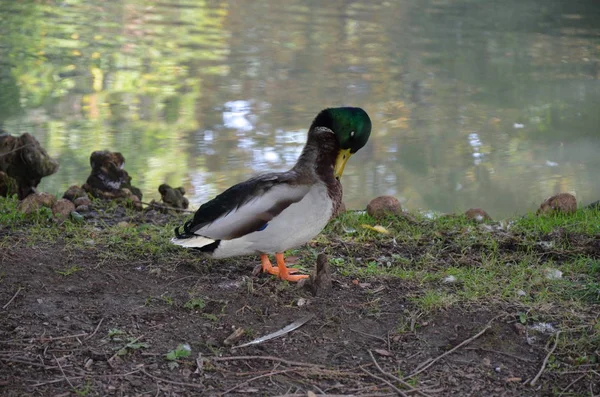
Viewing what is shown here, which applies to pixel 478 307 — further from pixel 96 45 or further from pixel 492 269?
pixel 96 45

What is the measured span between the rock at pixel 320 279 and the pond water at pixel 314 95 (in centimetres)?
216

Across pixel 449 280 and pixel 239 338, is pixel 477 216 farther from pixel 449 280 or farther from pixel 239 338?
pixel 239 338

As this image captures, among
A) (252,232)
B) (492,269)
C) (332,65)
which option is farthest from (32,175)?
(332,65)

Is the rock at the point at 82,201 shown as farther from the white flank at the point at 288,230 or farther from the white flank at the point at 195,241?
the white flank at the point at 288,230

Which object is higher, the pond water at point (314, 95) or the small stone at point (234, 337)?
the small stone at point (234, 337)

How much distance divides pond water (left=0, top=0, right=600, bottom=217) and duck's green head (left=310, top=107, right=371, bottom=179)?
6.78 feet

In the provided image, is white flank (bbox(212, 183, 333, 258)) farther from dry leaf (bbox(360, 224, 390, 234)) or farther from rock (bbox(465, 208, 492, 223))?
rock (bbox(465, 208, 492, 223))

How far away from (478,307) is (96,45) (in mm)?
7785

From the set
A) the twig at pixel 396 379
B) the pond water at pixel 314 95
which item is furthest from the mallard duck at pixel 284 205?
the pond water at pixel 314 95

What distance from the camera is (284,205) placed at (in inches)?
142

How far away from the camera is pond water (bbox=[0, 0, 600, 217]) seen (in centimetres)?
634

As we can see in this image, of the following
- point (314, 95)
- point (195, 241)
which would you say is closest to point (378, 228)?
point (195, 241)

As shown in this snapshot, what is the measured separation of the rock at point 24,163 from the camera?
514 centimetres

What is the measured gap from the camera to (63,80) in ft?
28.0
